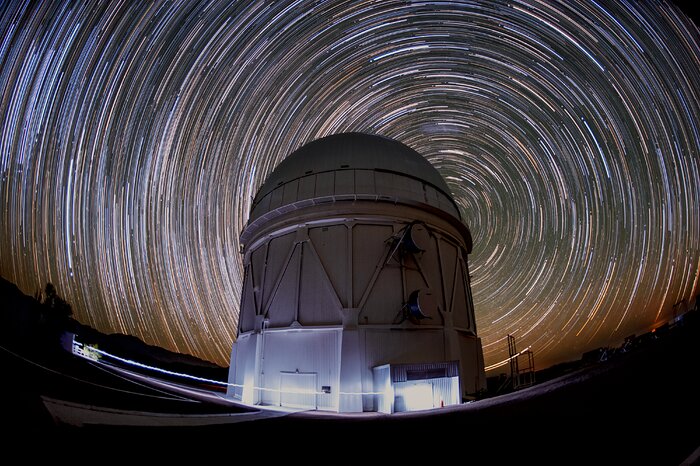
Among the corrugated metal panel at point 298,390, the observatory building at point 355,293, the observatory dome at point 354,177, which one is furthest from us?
the observatory dome at point 354,177

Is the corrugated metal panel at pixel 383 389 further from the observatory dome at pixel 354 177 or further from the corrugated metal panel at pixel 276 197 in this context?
the corrugated metal panel at pixel 276 197

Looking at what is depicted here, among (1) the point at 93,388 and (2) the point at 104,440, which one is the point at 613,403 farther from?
(1) the point at 93,388

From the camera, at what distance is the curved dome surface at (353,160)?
640 inches

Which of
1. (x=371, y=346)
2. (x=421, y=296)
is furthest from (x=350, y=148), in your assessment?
(x=371, y=346)

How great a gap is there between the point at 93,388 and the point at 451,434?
6.78m

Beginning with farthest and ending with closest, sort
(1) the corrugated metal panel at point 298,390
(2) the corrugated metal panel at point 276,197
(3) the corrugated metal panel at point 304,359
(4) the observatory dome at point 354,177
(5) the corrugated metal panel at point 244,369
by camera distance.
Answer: (2) the corrugated metal panel at point 276,197, (4) the observatory dome at point 354,177, (5) the corrugated metal panel at point 244,369, (1) the corrugated metal panel at point 298,390, (3) the corrugated metal panel at point 304,359

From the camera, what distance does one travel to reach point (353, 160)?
16297mm

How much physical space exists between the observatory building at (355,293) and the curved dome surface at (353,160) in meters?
0.09

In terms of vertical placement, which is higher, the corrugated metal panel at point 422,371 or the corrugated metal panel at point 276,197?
the corrugated metal panel at point 276,197

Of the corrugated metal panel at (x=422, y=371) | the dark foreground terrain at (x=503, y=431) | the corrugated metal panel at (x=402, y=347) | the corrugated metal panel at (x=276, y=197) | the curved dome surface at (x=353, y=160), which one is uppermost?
the curved dome surface at (x=353, y=160)

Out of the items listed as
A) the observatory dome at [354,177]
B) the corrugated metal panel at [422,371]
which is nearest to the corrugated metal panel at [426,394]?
the corrugated metal panel at [422,371]

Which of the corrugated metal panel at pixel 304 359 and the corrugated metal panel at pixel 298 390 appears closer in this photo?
the corrugated metal panel at pixel 304 359

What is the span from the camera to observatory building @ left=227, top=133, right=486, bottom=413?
11422 mm

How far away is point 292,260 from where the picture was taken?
14.3 m
